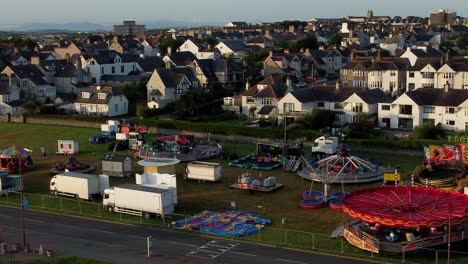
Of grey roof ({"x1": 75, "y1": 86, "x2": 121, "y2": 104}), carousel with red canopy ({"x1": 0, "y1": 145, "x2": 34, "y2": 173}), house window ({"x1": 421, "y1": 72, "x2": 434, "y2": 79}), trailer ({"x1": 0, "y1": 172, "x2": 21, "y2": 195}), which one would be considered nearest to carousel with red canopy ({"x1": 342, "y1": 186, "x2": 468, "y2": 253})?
trailer ({"x1": 0, "y1": 172, "x2": 21, "y2": 195})

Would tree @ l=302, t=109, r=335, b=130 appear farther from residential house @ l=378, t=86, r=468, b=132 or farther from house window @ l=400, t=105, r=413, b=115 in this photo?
house window @ l=400, t=105, r=413, b=115

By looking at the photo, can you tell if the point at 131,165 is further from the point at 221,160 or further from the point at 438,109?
the point at 438,109

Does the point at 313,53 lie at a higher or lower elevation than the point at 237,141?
higher

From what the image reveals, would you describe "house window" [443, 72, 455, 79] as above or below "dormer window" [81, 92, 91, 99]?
above

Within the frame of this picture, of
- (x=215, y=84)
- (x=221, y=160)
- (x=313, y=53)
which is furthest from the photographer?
(x=313, y=53)

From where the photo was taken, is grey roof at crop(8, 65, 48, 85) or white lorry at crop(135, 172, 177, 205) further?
grey roof at crop(8, 65, 48, 85)

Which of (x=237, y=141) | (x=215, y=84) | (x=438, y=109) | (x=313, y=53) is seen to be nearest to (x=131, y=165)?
(x=237, y=141)
